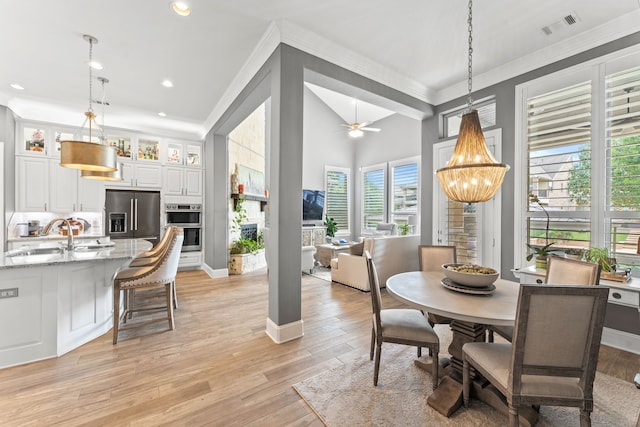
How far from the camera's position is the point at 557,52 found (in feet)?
9.98

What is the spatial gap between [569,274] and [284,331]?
94.5 inches

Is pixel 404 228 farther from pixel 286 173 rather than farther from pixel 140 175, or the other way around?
pixel 140 175

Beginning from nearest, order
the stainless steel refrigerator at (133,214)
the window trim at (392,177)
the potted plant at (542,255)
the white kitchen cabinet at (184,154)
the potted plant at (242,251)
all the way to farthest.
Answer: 1. the potted plant at (542,255)
2. the stainless steel refrigerator at (133,214)
3. the potted plant at (242,251)
4. the white kitchen cabinet at (184,154)
5. the window trim at (392,177)

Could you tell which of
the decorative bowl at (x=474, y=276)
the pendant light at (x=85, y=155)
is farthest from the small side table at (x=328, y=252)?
the pendant light at (x=85, y=155)

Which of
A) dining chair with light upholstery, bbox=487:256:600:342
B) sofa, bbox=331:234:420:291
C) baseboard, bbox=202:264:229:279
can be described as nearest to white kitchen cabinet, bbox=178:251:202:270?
baseboard, bbox=202:264:229:279

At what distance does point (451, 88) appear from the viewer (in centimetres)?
404

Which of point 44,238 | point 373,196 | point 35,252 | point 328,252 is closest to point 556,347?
point 35,252

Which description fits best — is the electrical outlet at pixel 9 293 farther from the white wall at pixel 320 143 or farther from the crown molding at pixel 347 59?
the white wall at pixel 320 143

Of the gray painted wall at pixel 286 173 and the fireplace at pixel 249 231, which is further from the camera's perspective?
the fireplace at pixel 249 231

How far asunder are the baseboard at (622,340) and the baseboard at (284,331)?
2.82m

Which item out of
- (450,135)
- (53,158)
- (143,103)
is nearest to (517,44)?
(450,135)

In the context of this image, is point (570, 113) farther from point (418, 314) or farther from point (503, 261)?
point (418, 314)

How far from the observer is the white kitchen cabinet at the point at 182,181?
18.5 feet

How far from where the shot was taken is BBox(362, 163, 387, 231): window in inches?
316
